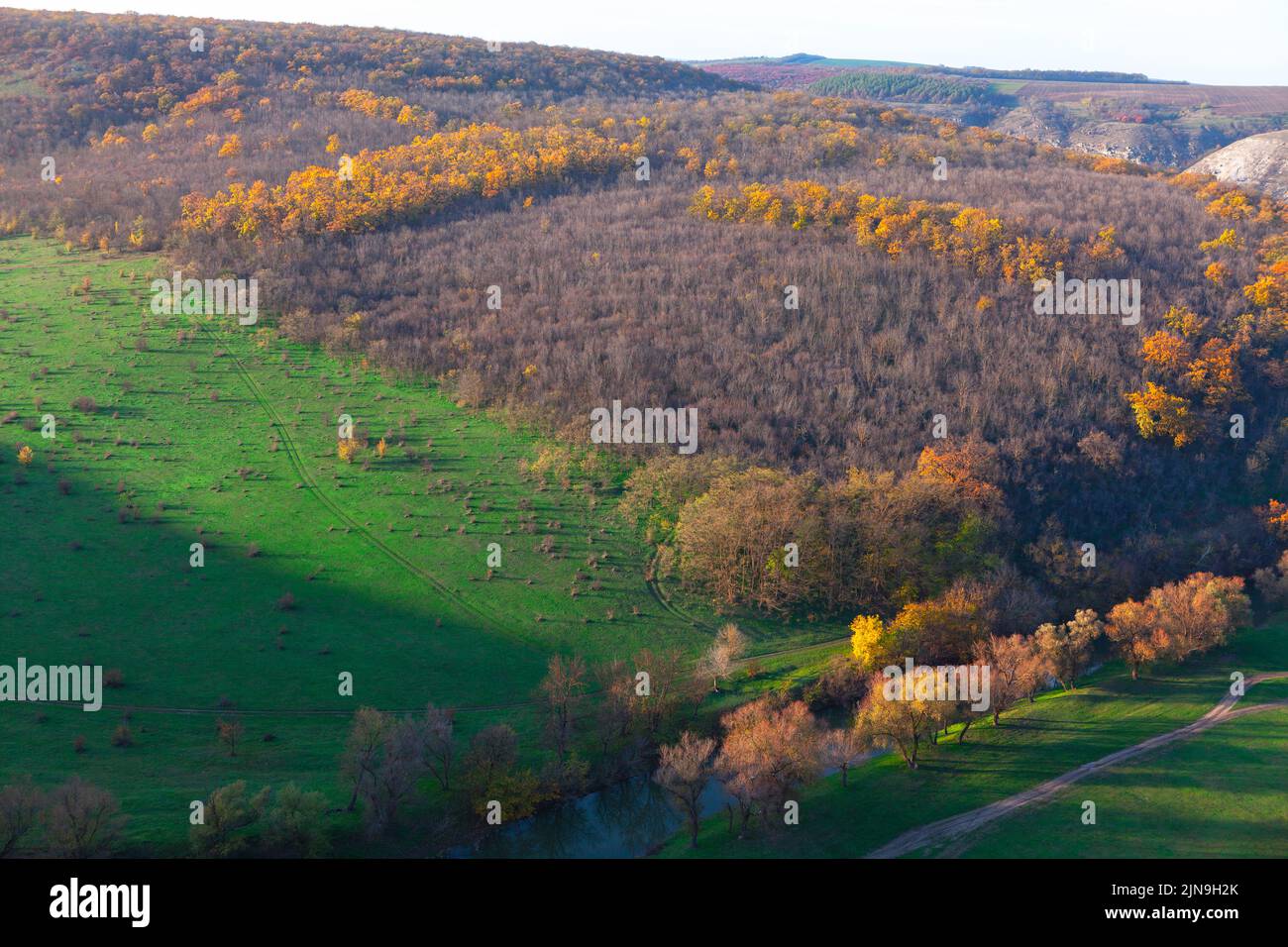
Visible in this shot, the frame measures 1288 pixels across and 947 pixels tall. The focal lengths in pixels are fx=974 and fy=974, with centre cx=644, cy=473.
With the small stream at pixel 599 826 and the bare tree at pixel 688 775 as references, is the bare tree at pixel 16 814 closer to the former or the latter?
the small stream at pixel 599 826

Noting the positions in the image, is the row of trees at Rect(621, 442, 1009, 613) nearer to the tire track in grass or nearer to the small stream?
the tire track in grass

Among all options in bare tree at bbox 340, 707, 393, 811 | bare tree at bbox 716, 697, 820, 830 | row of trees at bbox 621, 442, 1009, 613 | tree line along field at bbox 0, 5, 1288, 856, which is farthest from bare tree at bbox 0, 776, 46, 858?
row of trees at bbox 621, 442, 1009, 613

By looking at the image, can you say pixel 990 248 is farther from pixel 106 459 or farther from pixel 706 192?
pixel 106 459

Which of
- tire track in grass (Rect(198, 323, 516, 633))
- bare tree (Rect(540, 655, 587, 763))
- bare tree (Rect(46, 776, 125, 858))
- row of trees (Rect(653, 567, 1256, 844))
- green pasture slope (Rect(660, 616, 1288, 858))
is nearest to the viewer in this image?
bare tree (Rect(46, 776, 125, 858))

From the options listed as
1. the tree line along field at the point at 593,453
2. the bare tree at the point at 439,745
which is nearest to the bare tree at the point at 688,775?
the tree line along field at the point at 593,453

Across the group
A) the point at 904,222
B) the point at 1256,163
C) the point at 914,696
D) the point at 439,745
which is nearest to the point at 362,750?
the point at 439,745
